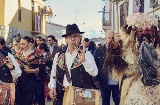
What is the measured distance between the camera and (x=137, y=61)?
4539mm

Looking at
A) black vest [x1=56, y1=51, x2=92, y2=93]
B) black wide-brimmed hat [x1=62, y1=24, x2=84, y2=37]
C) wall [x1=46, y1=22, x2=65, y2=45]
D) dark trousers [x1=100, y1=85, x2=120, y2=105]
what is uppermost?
wall [x1=46, y1=22, x2=65, y2=45]

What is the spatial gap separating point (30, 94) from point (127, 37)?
11.1 ft

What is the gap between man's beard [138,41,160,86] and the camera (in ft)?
14.3

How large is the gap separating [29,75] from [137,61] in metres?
3.40

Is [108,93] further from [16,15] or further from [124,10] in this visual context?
[16,15]

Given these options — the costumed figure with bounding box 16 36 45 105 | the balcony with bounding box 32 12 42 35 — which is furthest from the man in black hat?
the balcony with bounding box 32 12 42 35

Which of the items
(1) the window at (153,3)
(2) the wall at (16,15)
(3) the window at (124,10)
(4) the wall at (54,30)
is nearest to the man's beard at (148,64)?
(1) the window at (153,3)

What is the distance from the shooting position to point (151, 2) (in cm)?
1509

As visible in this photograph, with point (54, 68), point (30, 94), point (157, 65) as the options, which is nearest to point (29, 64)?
point (30, 94)

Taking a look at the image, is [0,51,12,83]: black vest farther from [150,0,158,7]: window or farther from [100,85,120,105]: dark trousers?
[150,0,158,7]: window

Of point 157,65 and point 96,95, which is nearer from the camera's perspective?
point 157,65

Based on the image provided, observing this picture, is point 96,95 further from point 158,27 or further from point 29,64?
point 29,64

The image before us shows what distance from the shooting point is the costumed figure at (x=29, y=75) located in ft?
24.3

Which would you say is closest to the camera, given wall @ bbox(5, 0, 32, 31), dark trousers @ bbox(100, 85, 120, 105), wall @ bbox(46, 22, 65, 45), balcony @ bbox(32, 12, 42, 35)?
dark trousers @ bbox(100, 85, 120, 105)
